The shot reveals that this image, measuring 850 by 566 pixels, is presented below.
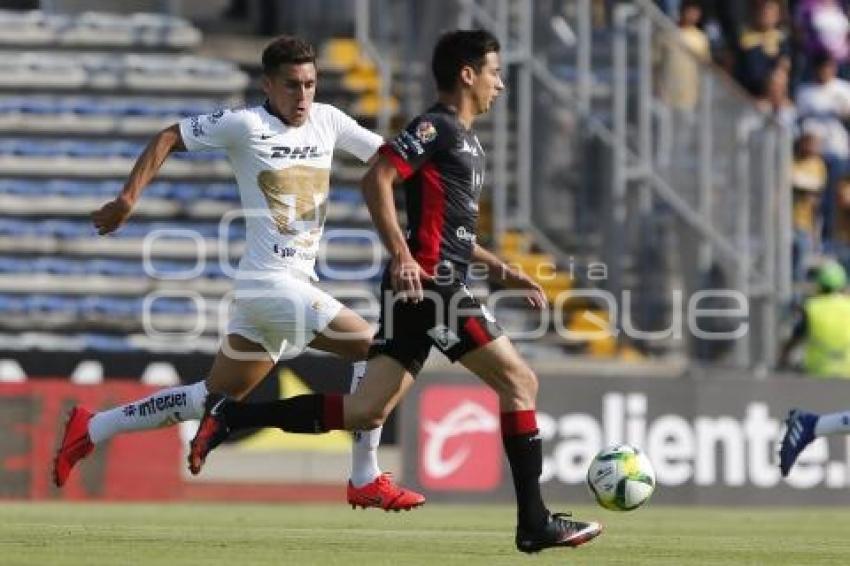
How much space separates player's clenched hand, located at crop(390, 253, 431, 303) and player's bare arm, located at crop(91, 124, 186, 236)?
4.05 ft

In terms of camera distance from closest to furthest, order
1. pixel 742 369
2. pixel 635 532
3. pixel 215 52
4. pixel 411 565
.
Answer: pixel 411 565
pixel 635 532
pixel 742 369
pixel 215 52

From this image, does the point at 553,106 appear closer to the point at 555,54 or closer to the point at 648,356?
the point at 555,54

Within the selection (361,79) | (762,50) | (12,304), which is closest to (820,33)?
(762,50)

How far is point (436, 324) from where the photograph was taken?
30.1 ft

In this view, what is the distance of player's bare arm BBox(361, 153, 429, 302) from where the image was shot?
29.1 ft

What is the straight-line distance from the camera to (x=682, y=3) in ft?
73.0

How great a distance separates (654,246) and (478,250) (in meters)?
8.45

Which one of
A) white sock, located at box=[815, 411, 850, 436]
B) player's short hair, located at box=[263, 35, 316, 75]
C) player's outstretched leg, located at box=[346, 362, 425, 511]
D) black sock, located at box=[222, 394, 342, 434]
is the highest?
player's short hair, located at box=[263, 35, 316, 75]

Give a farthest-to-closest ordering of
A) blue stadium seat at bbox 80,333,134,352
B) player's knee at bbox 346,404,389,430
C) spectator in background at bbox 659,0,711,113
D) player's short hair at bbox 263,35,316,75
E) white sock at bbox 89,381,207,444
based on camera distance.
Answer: spectator in background at bbox 659,0,711,113 < blue stadium seat at bbox 80,333,134,352 < white sock at bbox 89,381,207,444 < player's short hair at bbox 263,35,316,75 < player's knee at bbox 346,404,389,430

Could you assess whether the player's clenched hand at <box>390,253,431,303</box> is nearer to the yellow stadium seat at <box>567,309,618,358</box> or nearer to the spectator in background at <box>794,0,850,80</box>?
the yellow stadium seat at <box>567,309,618,358</box>

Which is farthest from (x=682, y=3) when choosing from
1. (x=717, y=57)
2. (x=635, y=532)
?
(x=635, y=532)

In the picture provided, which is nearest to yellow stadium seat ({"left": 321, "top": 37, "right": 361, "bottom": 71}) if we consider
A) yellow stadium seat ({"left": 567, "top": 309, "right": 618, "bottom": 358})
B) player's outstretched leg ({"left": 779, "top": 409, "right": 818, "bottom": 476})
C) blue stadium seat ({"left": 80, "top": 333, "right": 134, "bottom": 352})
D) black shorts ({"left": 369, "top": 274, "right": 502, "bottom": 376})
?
yellow stadium seat ({"left": 567, "top": 309, "right": 618, "bottom": 358})

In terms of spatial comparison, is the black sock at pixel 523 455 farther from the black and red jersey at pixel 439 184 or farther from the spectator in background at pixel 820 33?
the spectator in background at pixel 820 33

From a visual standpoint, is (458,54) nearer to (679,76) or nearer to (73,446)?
(73,446)
